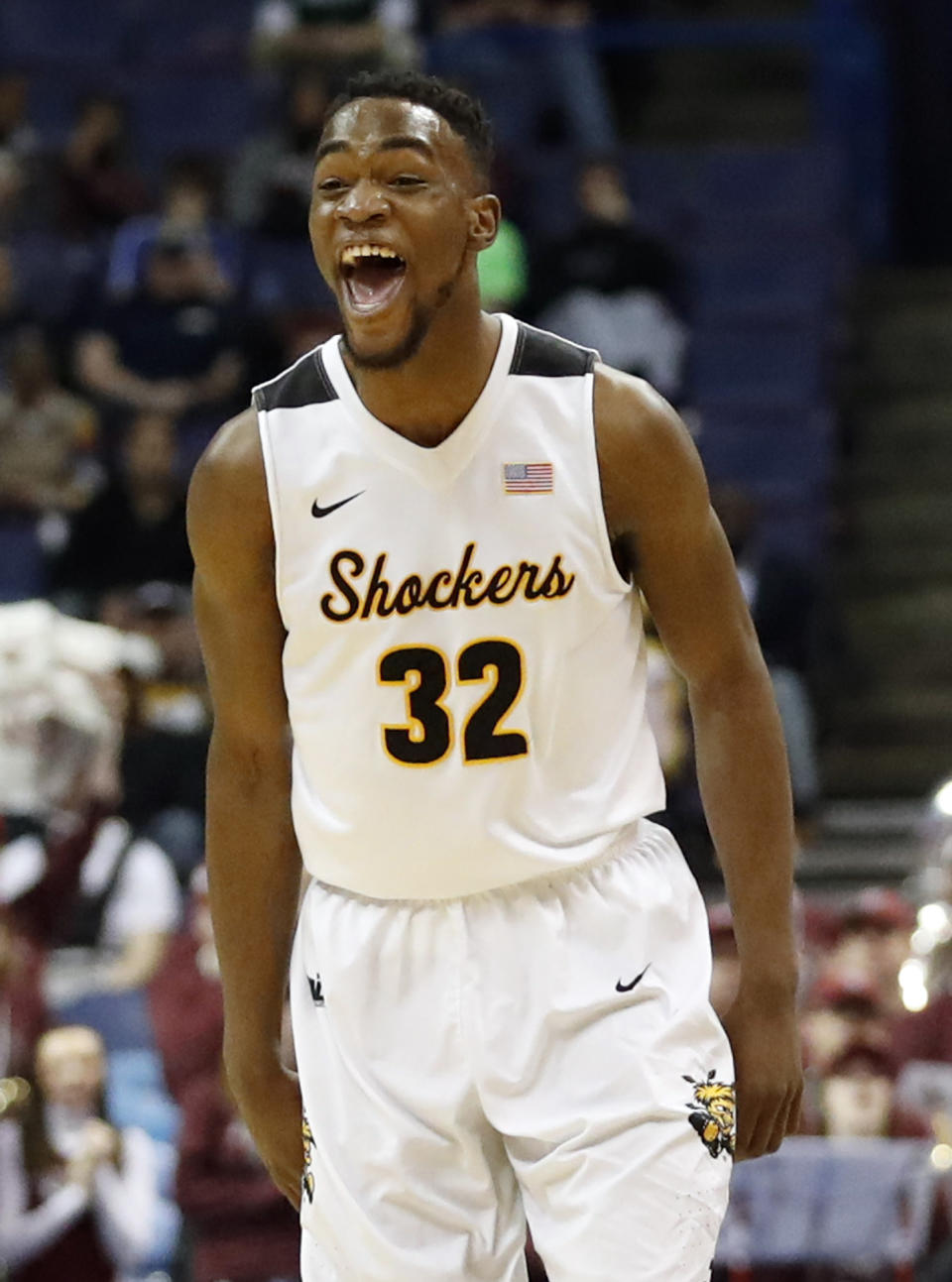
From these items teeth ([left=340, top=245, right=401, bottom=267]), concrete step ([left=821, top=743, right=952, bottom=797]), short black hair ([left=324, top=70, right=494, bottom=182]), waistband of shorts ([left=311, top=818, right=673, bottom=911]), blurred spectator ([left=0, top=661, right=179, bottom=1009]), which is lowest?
blurred spectator ([left=0, top=661, right=179, bottom=1009])

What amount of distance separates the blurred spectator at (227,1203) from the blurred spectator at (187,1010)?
0.15 meters

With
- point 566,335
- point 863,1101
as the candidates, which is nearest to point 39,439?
point 566,335

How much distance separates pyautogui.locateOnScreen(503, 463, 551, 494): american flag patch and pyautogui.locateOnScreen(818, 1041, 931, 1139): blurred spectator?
3266mm

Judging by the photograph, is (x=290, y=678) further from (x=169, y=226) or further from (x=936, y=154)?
(x=936, y=154)

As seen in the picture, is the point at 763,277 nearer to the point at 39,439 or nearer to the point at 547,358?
the point at 39,439

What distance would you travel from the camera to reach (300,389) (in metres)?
3.28

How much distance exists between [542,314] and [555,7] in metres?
2.26

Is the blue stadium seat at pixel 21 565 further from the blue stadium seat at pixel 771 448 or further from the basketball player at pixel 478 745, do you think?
the basketball player at pixel 478 745

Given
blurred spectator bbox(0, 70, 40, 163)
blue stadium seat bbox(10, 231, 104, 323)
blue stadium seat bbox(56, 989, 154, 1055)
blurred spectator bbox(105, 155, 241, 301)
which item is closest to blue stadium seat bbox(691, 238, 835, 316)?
blurred spectator bbox(105, 155, 241, 301)

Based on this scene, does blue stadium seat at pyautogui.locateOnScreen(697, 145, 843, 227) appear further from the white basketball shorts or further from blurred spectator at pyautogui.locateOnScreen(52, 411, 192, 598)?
the white basketball shorts

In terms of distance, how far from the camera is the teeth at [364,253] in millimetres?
3055

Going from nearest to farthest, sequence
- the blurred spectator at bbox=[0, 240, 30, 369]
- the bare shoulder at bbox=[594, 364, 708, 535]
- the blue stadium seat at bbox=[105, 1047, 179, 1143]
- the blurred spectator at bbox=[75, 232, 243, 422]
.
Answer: the bare shoulder at bbox=[594, 364, 708, 535] < the blue stadium seat at bbox=[105, 1047, 179, 1143] < the blurred spectator at bbox=[75, 232, 243, 422] < the blurred spectator at bbox=[0, 240, 30, 369]

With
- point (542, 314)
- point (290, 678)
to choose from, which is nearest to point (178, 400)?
point (542, 314)

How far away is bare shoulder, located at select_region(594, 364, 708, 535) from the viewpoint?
3150 millimetres
